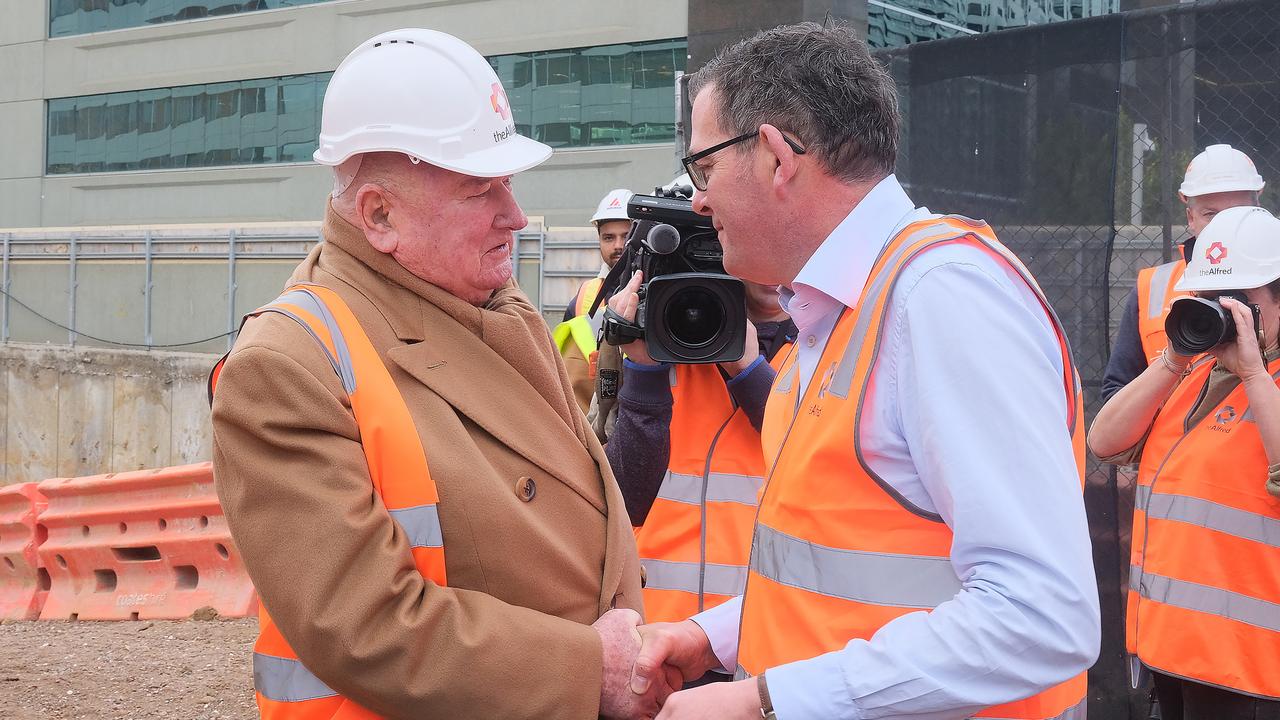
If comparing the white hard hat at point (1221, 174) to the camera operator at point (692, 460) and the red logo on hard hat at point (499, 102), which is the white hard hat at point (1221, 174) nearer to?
the camera operator at point (692, 460)

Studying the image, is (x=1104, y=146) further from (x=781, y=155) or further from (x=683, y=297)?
(x=781, y=155)

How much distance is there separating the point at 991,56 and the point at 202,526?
5.43 metres

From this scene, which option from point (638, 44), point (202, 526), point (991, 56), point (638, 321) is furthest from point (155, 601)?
point (638, 44)

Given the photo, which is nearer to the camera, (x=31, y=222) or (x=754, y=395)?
(x=754, y=395)

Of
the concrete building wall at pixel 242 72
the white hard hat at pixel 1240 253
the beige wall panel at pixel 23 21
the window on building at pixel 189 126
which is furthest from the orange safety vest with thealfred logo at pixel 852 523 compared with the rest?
the beige wall panel at pixel 23 21

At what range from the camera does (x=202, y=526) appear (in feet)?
24.5

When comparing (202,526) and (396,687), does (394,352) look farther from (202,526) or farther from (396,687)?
(202,526)

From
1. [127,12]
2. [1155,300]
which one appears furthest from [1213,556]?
[127,12]

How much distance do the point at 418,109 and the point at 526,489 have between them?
0.79 m

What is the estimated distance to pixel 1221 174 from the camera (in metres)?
4.56

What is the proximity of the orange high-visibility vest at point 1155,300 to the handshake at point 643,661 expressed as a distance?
8.78ft

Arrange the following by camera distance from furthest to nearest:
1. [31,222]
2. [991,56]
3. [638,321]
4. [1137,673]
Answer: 1. [31,222]
2. [991,56]
3. [1137,673]
4. [638,321]

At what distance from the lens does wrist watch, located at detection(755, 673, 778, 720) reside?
174 centimetres

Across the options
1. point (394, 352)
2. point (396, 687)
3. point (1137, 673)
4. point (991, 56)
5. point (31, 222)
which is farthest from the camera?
point (31, 222)
